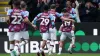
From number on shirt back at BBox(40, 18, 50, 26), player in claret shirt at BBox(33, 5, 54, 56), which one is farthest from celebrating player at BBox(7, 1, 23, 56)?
number on shirt back at BBox(40, 18, 50, 26)

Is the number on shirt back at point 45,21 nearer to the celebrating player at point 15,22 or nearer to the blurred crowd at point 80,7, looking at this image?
the celebrating player at point 15,22

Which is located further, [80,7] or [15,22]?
[80,7]

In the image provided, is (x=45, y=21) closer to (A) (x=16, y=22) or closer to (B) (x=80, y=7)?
(A) (x=16, y=22)

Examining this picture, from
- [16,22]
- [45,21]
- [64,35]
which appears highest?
[16,22]

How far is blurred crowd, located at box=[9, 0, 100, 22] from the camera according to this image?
2349 centimetres

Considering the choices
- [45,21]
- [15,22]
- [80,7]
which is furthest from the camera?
[80,7]

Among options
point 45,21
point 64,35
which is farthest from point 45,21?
point 64,35

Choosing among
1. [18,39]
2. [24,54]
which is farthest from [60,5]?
[18,39]

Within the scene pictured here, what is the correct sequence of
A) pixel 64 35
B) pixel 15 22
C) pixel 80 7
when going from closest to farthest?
1. pixel 15 22
2. pixel 64 35
3. pixel 80 7

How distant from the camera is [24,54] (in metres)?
21.8

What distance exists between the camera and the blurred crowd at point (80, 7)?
23489 mm

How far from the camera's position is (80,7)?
23.7 m

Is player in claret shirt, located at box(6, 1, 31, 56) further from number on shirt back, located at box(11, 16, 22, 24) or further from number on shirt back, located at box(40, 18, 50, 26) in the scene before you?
number on shirt back, located at box(40, 18, 50, 26)

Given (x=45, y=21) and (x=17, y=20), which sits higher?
(x=17, y=20)
